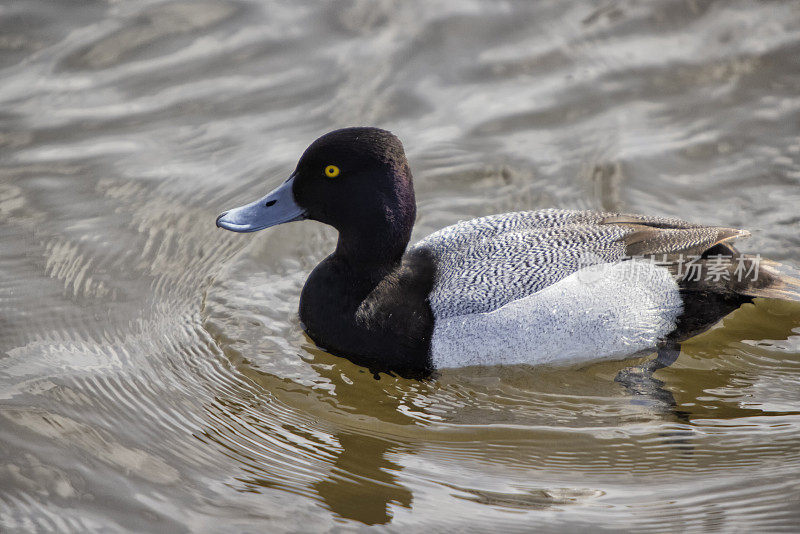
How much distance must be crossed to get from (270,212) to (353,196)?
563 millimetres

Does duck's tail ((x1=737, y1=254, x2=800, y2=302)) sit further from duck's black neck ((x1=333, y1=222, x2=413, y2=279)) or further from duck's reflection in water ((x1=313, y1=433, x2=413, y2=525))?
duck's reflection in water ((x1=313, y1=433, x2=413, y2=525))

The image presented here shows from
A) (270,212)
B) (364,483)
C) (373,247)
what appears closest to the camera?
(364,483)

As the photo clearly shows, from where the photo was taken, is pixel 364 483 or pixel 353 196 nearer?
pixel 364 483

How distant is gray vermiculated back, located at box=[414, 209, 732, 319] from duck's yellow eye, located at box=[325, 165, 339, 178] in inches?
34.5

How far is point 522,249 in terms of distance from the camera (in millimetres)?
5660

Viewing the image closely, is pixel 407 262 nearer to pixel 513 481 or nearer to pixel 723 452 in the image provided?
pixel 513 481

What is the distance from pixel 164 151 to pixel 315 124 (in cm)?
128

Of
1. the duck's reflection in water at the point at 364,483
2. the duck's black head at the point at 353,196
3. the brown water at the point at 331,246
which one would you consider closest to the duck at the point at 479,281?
the duck's black head at the point at 353,196

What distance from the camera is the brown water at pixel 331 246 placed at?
4.84m

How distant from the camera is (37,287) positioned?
20.3ft

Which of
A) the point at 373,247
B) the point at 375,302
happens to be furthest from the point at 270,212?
the point at 375,302

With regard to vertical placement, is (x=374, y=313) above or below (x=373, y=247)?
below

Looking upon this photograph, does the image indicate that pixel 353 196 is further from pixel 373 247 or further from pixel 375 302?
pixel 375 302

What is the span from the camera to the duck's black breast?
5480 mm
